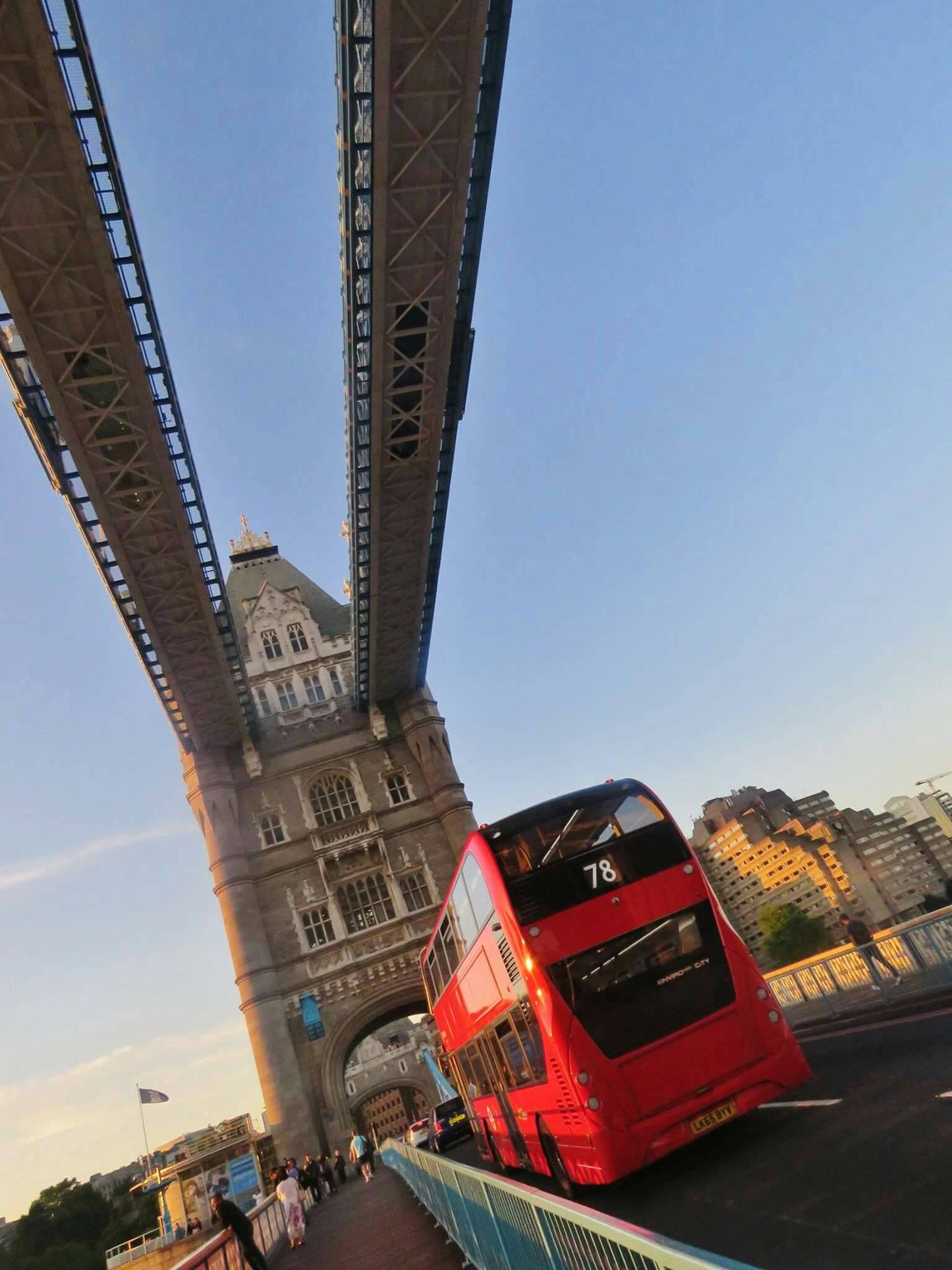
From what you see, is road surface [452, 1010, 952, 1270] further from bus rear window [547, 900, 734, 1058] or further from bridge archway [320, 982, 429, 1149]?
bridge archway [320, 982, 429, 1149]

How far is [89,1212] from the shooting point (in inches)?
2702

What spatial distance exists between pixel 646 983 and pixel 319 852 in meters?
28.3

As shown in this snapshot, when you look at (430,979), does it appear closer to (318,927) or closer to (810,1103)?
(810,1103)

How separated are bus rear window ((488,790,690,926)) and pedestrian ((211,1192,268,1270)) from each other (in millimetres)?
5109

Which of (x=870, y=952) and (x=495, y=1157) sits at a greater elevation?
(x=870, y=952)

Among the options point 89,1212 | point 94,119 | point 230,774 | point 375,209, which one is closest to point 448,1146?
point 230,774

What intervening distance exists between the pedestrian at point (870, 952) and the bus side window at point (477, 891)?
8.42 meters

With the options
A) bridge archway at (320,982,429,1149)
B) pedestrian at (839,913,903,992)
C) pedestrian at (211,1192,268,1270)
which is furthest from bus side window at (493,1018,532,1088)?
bridge archway at (320,982,429,1149)

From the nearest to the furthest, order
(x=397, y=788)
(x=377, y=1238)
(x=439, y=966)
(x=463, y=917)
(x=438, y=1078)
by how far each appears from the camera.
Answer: (x=463, y=917)
(x=377, y=1238)
(x=439, y=966)
(x=438, y=1078)
(x=397, y=788)

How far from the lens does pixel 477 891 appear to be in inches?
443

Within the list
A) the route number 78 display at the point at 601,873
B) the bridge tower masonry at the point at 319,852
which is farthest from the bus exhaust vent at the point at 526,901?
the bridge tower masonry at the point at 319,852

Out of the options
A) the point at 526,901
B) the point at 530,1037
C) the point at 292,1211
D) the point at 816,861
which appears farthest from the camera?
the point at 816,861

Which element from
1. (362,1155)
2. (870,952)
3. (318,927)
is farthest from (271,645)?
(870,952)

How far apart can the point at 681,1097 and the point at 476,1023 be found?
14.5 feet
